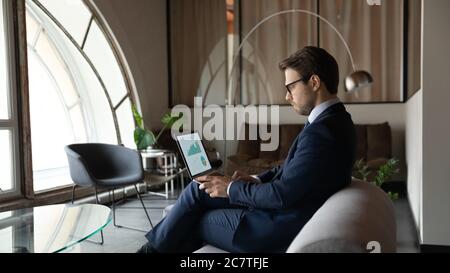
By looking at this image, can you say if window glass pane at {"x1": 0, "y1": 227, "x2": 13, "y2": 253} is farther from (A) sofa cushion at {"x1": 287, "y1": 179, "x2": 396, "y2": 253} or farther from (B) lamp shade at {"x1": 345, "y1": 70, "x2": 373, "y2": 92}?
(B) lamp shade at {"x1": 345, "y1": 70, "x2": 373, "y2": 92}

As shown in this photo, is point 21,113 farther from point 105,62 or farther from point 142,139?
point 105,62

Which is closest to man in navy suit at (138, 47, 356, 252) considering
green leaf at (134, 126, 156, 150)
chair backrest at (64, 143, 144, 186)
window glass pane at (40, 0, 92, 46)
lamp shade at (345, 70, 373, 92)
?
lamp shade at (345, 70, 373, 92)

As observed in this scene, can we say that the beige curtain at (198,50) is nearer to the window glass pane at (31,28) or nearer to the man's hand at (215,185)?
the window glass pane at (31,28)

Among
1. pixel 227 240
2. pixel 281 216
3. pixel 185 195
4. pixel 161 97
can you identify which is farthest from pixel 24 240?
pixel 161 97

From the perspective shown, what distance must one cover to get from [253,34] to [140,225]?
3259 mm

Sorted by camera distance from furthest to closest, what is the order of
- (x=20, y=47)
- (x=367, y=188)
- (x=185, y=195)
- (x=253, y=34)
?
(x=253, y=34), (x=20, y=47), (x=185, y=195), (x=367, y=188)

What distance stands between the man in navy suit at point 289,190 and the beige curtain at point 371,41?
411cm

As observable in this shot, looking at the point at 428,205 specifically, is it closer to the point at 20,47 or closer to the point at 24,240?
the point at 24,240

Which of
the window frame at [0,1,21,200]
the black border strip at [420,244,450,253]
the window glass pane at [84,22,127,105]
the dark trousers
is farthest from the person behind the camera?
the window glass pane at [84,22,127,105]

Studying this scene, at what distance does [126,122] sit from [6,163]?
199cm

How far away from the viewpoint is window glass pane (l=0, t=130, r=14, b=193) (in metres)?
3.65

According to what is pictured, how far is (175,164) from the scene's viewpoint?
525 centimetres

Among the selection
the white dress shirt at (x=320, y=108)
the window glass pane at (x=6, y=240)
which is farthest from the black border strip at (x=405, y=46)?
the window glass pane at (x=6, y=240)

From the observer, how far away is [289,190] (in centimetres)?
152
